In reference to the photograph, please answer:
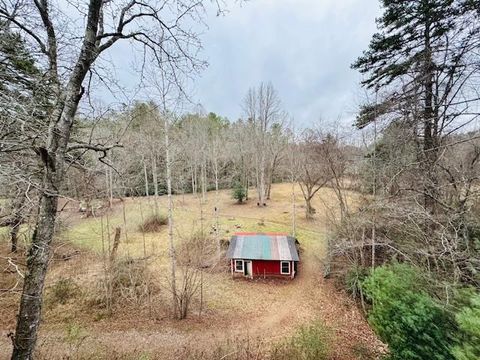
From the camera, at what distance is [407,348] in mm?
4230

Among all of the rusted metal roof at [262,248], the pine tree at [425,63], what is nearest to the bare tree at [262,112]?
the rusted metal roof at [262,248]

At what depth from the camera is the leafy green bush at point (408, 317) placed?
385cm

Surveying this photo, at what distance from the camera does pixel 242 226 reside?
1844 cm

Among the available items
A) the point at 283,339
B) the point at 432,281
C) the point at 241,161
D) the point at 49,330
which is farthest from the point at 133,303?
the point at 241,161

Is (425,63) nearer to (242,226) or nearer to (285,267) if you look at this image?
(285,267)

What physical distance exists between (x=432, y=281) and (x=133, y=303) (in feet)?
30.2

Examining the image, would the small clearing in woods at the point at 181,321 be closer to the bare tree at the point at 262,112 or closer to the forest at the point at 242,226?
the forest at the point at 242,226

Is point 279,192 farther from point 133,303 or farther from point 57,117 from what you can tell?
point 57,117

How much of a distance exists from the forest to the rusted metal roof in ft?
3.74

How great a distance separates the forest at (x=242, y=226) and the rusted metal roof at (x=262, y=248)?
1.14 metres

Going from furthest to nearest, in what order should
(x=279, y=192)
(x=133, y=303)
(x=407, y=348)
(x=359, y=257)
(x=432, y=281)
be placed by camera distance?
(x=279, y=192) → (x=359, y=257) → (x=133, y=303) → (x=432, y=281) → (x=407, y=348)

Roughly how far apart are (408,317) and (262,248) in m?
9.43

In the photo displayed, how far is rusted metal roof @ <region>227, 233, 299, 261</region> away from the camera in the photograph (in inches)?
491

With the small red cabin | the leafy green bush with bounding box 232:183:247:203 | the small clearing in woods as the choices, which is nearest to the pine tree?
the small clearing in woods
